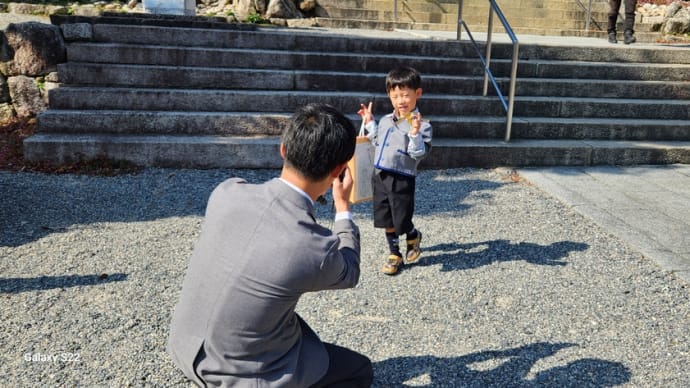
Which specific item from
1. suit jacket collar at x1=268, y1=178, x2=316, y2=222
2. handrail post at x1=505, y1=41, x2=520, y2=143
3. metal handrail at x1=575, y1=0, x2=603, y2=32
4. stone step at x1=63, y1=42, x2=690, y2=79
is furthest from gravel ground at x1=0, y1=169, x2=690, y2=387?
metal handrail at x1=575, y1=0, x2=603, y2=32

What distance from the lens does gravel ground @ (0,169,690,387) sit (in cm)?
263

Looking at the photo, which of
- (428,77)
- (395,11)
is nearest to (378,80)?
(428,77)

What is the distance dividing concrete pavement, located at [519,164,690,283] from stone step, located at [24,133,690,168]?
Answer: 5.2 inches

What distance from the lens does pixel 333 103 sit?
610 cm

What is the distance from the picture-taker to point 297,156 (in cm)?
177

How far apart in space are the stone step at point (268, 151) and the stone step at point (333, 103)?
476 millimetres

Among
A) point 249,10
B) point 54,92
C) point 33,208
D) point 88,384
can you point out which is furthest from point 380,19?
point 88,384

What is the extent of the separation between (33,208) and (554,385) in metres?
3.80

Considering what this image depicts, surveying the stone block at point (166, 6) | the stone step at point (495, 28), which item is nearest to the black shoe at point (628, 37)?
the stone step at point (495, 28)

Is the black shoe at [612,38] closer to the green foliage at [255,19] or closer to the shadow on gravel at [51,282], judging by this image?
the green foliage at [255,19]

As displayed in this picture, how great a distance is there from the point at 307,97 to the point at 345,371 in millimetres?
4341

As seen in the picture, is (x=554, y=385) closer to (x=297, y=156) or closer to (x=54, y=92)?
(x=297, y=156)

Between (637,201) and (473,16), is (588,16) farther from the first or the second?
(637,201)

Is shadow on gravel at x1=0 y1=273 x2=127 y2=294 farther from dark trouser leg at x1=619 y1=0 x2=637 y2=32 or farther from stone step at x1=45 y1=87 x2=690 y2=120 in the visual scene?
dark trouser leg at x1=619 y1=0 x2=637 y2=32
